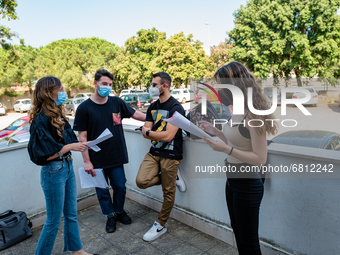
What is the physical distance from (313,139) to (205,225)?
2.37 m

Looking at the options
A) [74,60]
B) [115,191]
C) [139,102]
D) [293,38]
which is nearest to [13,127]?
[115,191]

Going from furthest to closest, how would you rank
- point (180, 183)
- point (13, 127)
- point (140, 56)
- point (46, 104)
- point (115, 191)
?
point (140, 56), point (13, 127), point (115, 191), point (180, 183), point (46, 104)

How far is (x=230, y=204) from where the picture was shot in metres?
2.14

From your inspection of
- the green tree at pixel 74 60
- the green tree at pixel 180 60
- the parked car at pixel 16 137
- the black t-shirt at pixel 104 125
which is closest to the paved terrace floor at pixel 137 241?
the black t-shirt at pixel 104 125

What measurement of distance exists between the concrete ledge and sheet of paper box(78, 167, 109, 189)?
106cm

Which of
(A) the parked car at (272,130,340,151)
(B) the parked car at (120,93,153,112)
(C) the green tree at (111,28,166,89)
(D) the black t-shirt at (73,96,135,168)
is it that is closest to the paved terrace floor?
(D) the black t-shirt at (73,96,135,168)

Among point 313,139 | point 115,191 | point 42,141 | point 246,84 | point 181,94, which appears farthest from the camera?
point 181,94

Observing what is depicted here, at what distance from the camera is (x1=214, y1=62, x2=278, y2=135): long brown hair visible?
1796 mm

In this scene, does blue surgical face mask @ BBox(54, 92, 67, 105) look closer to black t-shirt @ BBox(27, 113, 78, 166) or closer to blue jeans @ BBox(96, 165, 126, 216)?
black t-shirt @ BBox(27, 113, 78, 166)

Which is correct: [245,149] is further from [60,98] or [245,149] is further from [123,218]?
[123,218]

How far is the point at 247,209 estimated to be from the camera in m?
1.92

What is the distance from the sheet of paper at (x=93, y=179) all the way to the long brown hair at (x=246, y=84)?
203cm

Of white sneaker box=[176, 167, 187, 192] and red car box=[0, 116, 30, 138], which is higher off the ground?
red car box=[0, 116, 30, 138]

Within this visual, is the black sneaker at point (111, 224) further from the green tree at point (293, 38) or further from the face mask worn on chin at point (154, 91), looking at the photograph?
the green tree at point (293, 38)
